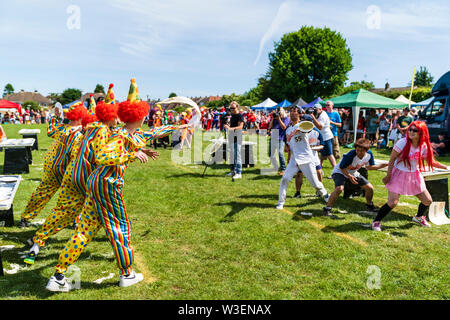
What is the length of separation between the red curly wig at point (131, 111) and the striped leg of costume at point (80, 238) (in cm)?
96

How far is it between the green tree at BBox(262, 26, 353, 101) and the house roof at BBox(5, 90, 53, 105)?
94350mm

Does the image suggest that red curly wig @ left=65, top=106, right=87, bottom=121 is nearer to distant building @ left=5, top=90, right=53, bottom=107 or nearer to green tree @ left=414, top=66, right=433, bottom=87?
green tree @ left=414, top=66, right=433, bottom=87

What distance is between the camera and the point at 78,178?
12.3ft

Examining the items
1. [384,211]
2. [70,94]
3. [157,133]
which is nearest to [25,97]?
[70,94]

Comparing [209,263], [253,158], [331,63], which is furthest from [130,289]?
[331,63]

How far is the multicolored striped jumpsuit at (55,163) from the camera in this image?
4.83 meters

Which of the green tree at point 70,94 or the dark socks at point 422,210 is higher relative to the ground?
the green tree at point 70,94

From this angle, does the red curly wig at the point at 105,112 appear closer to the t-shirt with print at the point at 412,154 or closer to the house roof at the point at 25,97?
the t-shirt with print at the point at 412,154

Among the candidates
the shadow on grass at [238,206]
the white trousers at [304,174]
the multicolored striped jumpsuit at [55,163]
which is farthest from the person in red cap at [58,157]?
the white trousers at [304,174]

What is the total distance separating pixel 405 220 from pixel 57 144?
19.6 feet

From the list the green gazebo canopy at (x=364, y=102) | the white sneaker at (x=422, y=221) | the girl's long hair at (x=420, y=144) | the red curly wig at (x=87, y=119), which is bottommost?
the white sneaker at (x=422, y=221)

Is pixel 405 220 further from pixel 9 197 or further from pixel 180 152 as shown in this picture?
pixel 180 152

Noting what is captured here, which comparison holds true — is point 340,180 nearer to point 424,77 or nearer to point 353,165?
point 353,165

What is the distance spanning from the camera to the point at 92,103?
5332mm
